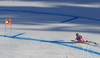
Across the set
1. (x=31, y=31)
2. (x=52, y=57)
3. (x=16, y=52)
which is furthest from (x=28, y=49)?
(x=31, y=31)

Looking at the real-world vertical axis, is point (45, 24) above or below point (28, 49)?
above

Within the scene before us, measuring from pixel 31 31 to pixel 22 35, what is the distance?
0.53 metres

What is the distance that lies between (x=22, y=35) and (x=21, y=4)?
672 cm

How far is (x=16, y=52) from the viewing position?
4.26 m

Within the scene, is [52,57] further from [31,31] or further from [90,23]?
[90,23]

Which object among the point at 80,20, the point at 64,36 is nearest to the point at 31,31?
the point at 64,36

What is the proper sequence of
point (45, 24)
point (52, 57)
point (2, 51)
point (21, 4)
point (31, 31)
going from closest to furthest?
point (52, 57), point (2, 51), point (31, 31), point (45, 24), point (21, 4)

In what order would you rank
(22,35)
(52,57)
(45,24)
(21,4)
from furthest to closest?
1. (21,4)
2. (45,24)
3. (22,35)
4. (52,57)

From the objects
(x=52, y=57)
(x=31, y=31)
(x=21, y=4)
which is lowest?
(x=52, y=57)

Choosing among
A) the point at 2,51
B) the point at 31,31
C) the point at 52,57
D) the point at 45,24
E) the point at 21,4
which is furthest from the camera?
the point at 21,4

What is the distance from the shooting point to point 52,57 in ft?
13.2

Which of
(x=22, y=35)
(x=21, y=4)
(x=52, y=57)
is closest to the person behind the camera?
(x=52, y=57)

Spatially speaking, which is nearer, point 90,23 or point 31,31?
point 31,31

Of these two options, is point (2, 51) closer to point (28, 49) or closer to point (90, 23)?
point (28, 49)
